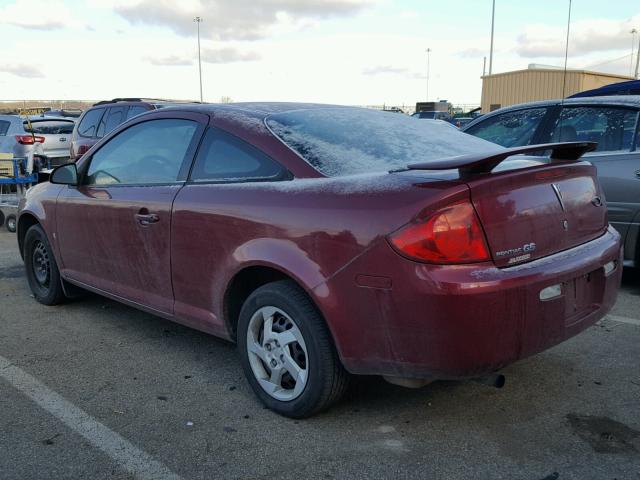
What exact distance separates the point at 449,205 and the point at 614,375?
178 cm

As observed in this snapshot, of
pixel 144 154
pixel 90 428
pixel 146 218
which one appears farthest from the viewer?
pixel 144 154

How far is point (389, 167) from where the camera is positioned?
324cm

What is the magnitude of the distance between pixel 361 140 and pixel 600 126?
125 inches

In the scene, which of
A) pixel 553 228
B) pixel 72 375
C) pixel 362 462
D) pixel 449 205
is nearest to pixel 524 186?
pixel 553 228

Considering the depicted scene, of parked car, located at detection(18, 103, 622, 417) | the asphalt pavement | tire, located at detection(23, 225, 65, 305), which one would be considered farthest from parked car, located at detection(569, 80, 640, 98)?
tire, located at detection(23, 225, 65, 305)

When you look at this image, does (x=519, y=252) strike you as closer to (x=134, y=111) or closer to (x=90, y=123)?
(x=134, y=111)

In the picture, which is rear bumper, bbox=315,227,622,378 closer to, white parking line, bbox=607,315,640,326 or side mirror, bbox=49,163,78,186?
white parking line, bbox=607,315,640,326

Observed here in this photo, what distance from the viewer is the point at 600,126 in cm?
570

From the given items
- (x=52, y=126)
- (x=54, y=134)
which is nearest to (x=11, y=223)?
(x=54, y=134)

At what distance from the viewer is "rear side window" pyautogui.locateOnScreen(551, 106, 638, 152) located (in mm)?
5504

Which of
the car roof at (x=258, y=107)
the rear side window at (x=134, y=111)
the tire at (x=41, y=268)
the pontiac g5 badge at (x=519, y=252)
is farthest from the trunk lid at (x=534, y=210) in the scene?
the rear side window at (x=134, y=111)

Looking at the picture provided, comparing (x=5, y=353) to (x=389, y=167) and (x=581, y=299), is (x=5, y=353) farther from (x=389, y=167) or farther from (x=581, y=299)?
(x=581, y=299)

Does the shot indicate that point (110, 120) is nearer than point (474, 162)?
No

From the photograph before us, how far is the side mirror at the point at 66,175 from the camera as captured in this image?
15.1ft
